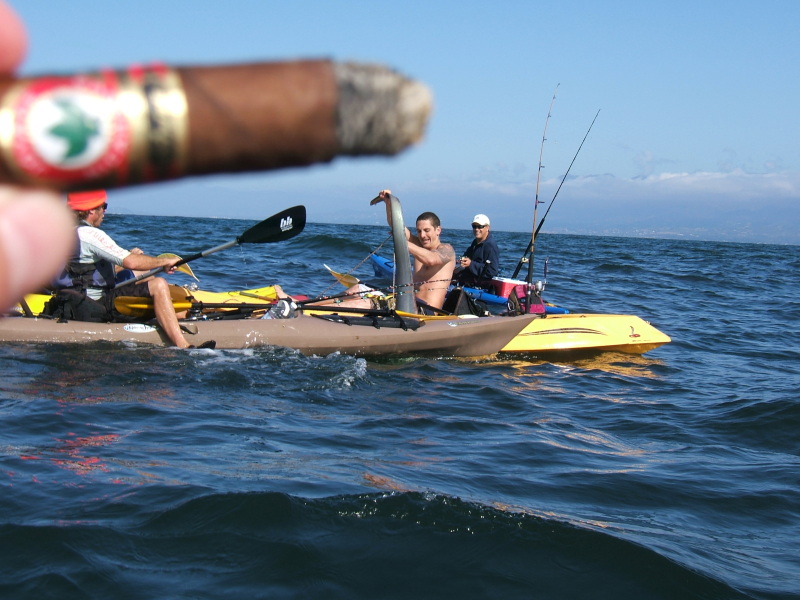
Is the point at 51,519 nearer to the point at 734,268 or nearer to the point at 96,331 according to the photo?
the point at 96,331

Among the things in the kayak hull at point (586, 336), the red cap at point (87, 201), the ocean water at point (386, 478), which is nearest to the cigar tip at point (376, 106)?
the ocean water at point (386, 478)

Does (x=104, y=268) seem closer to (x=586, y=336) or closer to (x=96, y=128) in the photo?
(x=586, y=336)

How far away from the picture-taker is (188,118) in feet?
3.37

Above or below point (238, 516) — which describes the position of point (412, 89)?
above

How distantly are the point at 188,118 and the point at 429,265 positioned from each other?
8.17m

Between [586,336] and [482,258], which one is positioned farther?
[482,258]

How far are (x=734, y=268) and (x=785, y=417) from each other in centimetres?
2322

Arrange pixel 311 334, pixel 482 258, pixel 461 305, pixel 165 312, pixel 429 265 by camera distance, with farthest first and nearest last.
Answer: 1. pixel 482 258
2. pixel 461 305
3. pixel 429 265
4. pixel 311 334
5. pixel 165 312

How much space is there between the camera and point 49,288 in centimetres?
832

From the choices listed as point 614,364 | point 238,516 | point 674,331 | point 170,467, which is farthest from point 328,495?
point 674,331

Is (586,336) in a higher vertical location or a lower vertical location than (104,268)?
lower

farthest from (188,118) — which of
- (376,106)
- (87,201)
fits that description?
(87,201)

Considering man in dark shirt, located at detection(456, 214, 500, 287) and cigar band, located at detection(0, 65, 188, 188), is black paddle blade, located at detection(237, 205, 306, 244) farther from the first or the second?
cigar band, located at detection(0, 65, 188, 188)

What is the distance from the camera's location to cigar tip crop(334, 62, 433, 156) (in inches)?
42.0
